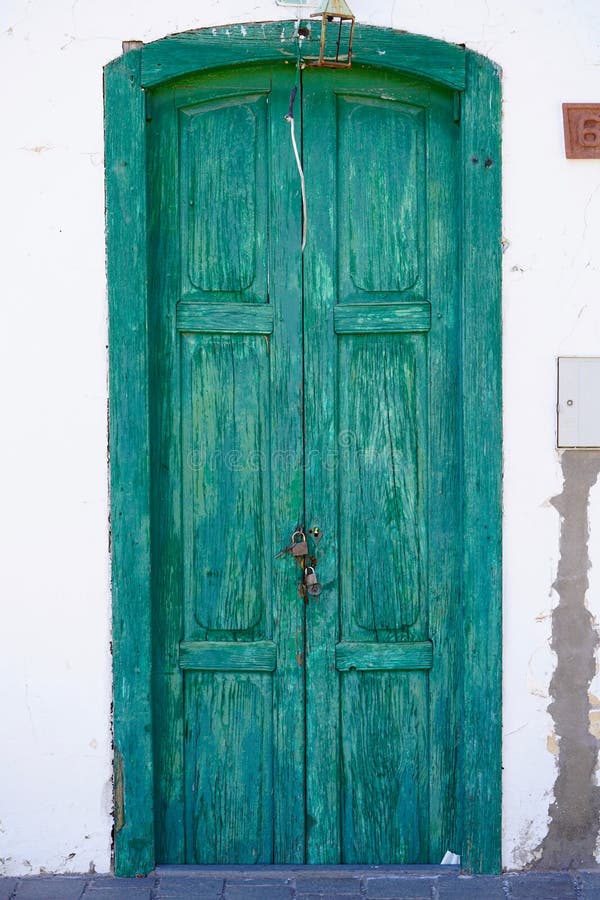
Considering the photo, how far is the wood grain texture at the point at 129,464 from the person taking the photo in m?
3.04

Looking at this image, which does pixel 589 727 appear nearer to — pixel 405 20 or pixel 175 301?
pixel 175 301

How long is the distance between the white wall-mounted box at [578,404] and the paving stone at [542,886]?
1.49 metres

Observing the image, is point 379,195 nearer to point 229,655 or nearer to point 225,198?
point 225,198

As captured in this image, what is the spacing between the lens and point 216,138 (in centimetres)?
316

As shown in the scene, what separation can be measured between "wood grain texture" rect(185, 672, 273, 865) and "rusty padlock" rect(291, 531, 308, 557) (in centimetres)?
48

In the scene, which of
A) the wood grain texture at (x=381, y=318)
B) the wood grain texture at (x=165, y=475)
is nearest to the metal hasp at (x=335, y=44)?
the wood grain texture at (x=165, y=475)

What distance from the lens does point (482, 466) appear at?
3094mm

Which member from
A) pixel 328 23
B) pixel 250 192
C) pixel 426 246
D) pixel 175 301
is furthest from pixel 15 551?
pixel 328 23

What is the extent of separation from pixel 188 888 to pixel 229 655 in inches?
30.9

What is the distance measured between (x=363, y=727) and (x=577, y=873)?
88 centimetres

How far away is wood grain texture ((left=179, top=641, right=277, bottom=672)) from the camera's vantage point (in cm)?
320

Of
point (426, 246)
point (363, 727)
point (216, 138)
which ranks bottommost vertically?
point (363, 727)

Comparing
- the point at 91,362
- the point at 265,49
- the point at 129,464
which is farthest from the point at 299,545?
the point at 265,49

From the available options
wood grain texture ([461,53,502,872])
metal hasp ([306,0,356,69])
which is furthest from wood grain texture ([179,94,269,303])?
wood grain texture ([461,53,502,872])
